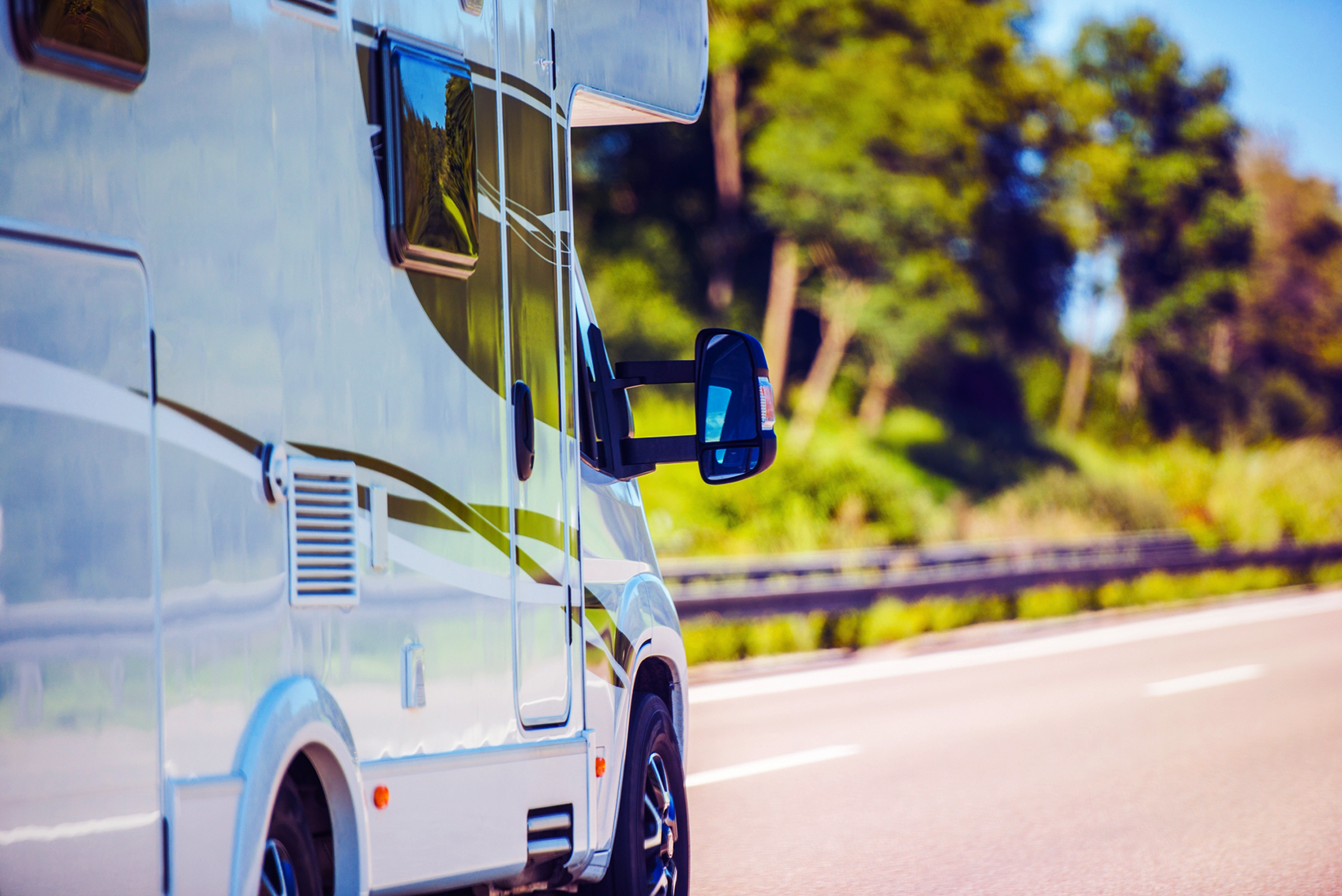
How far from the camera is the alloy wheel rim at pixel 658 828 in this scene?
5.46 meters

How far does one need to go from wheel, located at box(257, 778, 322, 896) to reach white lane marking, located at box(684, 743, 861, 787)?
17.8ft

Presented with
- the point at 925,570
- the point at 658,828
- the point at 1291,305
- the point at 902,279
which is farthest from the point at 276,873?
the point at 1291,305

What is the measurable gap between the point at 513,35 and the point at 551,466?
1.20 meters

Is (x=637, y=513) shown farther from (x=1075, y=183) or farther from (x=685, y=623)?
(x=1075, y=183)

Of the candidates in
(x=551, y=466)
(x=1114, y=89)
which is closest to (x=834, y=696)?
(x=551, y=466)

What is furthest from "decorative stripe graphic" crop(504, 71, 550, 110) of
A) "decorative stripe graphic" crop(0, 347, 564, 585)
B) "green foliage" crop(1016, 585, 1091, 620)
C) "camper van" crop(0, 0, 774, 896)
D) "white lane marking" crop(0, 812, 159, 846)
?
"green foliage" crop(1016, 585, 1091, 620)

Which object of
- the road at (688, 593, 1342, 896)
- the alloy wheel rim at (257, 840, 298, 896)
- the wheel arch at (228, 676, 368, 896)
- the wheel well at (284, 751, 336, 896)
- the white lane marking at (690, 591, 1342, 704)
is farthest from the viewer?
the white lane marking at (690, 591, 1342, 704)

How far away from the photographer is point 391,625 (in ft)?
12.7

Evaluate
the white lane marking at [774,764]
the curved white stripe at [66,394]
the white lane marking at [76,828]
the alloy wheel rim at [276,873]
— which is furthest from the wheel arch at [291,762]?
the white lane marking at [774,764]

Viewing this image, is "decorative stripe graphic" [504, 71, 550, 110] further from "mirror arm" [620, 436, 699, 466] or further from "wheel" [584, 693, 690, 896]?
"wheel" [584, 693, 690, 896]

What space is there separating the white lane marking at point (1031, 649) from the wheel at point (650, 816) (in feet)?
22.3

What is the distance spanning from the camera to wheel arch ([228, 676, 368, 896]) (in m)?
3.29

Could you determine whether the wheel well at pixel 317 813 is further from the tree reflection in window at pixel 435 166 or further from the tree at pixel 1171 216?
the tree at pixel 1171 216

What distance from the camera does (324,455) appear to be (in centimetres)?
367
